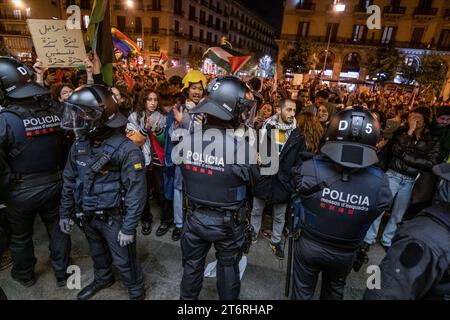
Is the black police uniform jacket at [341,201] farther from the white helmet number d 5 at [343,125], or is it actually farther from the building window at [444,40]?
the building window at [444,40]

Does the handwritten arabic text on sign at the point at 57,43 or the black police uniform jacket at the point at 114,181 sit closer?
the black police uniform jacket at the point at 114,181

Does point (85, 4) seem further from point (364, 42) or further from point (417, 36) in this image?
point (417, 36)

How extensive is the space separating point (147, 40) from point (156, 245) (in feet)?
132

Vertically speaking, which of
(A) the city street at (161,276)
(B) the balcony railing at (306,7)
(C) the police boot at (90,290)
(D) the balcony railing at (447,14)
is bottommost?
(A) the city street at (161,276)

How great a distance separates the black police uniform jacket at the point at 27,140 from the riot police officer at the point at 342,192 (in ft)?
8.73

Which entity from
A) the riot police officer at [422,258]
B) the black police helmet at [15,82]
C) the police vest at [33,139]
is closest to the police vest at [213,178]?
the riot police officer at [422,258]

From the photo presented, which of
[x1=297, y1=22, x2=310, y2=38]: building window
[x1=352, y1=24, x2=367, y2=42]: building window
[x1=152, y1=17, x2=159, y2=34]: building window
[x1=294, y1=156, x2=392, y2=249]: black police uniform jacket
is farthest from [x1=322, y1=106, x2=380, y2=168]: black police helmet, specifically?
[x1=152, y1=17, x2=159, y2=34]: building window

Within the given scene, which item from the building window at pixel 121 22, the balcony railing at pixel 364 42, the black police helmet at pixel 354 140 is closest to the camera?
the black police helmet at pixel 354 140

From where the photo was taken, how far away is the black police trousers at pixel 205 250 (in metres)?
2.42

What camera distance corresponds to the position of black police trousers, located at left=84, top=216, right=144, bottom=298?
2604mm

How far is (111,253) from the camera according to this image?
108 inches

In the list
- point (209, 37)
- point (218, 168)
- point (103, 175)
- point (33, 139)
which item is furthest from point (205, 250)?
point (209, 37)

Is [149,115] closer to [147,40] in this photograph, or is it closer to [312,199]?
[312,199]

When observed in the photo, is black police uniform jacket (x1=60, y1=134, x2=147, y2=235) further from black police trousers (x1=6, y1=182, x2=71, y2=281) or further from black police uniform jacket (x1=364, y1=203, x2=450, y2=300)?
black police uniform jacket (x1=364, y1=203, x2=450, y2=300)
